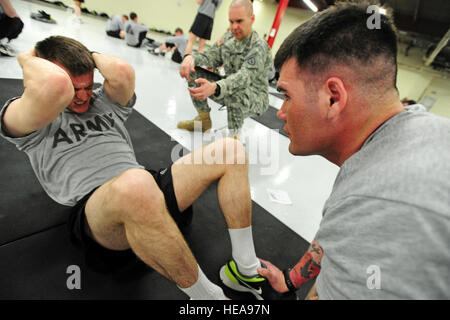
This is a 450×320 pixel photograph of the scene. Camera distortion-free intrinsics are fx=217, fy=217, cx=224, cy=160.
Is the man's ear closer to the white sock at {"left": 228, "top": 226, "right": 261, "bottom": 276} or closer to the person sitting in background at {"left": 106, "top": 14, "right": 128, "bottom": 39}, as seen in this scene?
the white sock at {"left": 228, "top": 226, "right": 261, "bottom": 276}

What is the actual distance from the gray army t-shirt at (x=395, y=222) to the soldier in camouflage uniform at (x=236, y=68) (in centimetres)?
134

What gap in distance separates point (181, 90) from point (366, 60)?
129 inches

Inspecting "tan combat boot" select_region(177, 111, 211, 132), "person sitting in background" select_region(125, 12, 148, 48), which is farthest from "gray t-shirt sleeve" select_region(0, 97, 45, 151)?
"person sitting in background" select_region(125, 12, 148, 48)

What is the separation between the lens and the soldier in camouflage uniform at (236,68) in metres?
1.83

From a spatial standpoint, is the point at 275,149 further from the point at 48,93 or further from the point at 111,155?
the point at 48,93

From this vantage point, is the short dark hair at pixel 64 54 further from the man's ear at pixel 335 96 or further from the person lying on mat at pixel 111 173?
the man's ear at pixel 335 96

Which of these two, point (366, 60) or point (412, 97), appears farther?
point (412, 97)

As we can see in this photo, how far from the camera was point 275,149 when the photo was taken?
2566 mm

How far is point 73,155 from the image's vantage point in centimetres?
99

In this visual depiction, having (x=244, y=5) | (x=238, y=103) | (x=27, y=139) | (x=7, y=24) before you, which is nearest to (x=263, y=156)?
(x=238, y=103)

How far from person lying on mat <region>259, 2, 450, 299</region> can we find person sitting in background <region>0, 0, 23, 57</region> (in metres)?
3.52

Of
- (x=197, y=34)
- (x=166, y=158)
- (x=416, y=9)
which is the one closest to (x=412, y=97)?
(x=416, y=9)

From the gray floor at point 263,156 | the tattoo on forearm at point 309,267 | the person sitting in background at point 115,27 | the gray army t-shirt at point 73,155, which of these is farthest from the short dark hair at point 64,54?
the person sitting in background at point 115,27

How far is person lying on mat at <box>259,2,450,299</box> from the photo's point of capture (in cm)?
36
